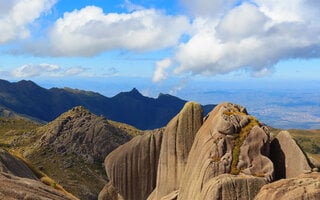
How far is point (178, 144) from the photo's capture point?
187 feet

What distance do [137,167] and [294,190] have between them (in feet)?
127

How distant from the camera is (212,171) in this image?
43.5 metres

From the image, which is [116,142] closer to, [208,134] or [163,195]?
[163,195]

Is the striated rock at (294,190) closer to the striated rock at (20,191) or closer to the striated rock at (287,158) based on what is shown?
the striated rock at (287,158)

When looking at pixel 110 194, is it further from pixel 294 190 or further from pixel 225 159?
pixel 294 190

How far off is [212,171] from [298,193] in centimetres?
1452

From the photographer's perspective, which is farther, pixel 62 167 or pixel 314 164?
pixel 62 167

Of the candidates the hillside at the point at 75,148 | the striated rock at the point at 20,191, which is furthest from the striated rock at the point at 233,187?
the hillside at the point at 75,148

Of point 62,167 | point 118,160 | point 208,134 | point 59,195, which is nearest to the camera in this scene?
point 59,195

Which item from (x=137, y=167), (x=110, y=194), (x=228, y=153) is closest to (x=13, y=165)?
(x=137, y=167)

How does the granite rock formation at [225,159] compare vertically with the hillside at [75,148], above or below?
above

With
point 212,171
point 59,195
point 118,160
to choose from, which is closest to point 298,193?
point 212,171

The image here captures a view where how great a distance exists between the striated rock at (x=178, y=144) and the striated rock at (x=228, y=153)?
579cm

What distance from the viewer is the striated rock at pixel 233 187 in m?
37.8
